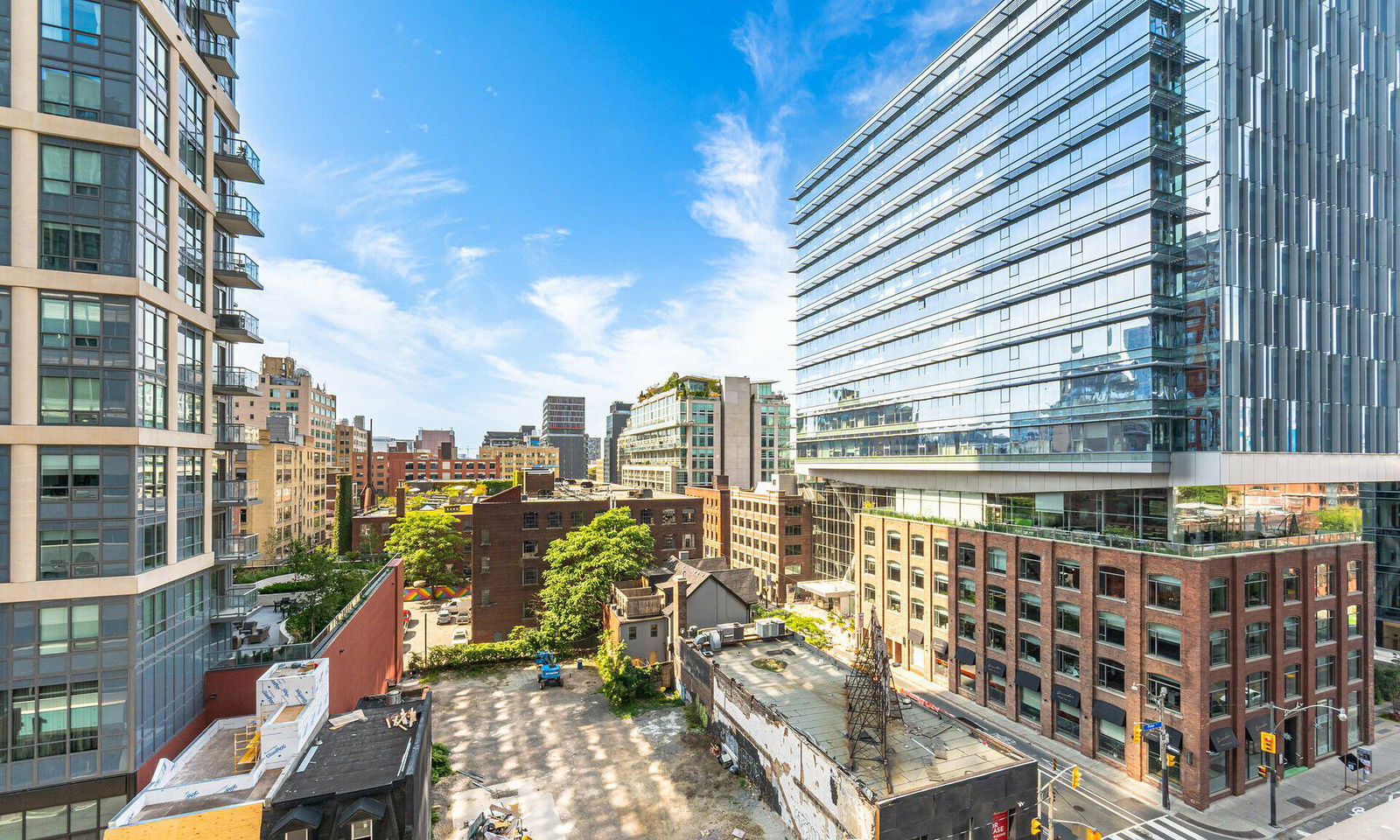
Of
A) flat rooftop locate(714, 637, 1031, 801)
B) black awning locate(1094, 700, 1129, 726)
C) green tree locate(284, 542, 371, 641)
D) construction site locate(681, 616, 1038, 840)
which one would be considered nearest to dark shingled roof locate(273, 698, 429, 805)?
green tree locate(284, 542, 371, 641)

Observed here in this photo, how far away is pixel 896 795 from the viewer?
2114 centimetres

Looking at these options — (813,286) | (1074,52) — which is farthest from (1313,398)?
(813,286)

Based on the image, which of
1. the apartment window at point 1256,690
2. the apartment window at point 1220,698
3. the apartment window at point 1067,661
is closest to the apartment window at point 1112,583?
the apartment window at point 1067,661

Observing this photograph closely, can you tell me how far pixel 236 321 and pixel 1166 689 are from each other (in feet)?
174

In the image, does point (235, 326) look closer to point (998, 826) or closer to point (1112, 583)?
point (998, 826)

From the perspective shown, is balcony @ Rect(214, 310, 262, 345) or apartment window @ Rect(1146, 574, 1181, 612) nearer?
balcony @ Rect(214, 310, 262, 345)

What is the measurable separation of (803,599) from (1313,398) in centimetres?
5079

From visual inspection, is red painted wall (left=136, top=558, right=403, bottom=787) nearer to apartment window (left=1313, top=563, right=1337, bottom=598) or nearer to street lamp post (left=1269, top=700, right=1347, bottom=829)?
street lamp post (left=1269, top=700, right=1347, bottom=829)

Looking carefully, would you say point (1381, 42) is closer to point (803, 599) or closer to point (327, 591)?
point (803, 599)

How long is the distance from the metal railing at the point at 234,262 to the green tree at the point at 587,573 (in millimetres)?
30227

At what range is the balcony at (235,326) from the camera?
98.5 feet

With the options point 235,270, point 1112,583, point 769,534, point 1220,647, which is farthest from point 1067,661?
point 235,270

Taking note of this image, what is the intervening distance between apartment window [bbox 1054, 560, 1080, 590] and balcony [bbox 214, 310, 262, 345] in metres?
49.7

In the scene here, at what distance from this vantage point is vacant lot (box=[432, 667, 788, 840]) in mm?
27188
